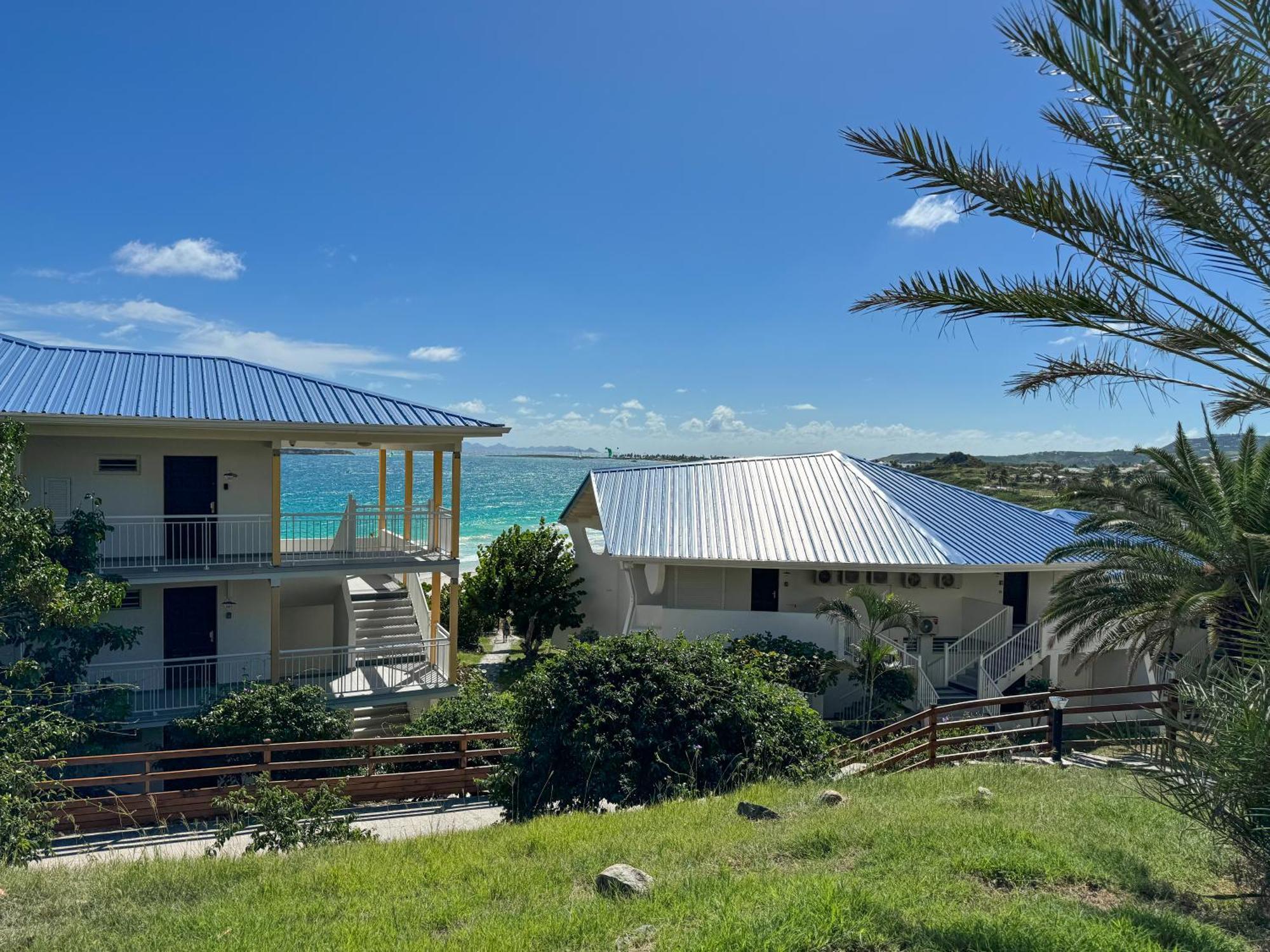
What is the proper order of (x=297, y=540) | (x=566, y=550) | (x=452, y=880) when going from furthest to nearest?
(x=566, y=550)
(x=297, y=540)
(x=452, y=880)

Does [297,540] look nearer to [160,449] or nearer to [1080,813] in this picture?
[160,449]

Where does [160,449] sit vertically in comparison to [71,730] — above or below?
above

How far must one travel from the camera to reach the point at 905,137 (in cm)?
638

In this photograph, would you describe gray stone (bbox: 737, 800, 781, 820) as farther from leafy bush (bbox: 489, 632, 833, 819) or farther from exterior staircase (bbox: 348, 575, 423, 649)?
exterior staircase (bbox: 348, 575, 423, 649)

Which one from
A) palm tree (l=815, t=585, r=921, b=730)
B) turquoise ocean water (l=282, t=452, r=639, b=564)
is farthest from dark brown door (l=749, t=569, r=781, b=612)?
turquoise ocean water (l=282, t=452, r=639, b=564)

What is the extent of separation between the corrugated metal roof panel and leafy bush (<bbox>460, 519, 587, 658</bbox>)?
245 centimetres

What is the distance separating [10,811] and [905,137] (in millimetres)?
11397

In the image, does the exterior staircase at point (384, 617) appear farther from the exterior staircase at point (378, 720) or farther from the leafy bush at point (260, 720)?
the leafy bush at point (260, 720)

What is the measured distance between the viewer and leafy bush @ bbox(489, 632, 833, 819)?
919cm

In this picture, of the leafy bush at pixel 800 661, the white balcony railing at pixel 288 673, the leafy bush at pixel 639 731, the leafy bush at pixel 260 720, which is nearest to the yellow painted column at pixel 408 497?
the white balcony railing at pixel 288 673

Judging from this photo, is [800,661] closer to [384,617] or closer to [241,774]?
[384,617]

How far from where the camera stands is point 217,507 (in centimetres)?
1541

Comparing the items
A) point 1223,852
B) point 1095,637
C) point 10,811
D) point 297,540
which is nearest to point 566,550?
point 297,540

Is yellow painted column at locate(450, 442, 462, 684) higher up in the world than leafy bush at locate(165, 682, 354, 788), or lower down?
higher up
